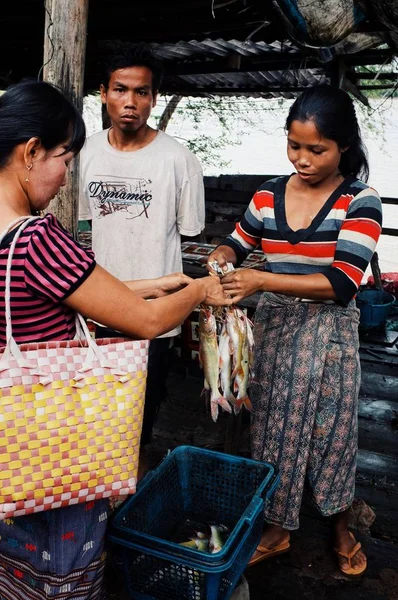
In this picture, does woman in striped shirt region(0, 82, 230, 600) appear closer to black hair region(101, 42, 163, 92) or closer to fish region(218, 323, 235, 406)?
fish region(218, 323, 235, 406)

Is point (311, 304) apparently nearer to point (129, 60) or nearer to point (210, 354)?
point (210, 354)

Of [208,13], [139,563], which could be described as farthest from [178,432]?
[208,13]

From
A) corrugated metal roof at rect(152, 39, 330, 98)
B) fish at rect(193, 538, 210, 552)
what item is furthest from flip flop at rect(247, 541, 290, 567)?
corrugated metal roof at rect(152, 39, 330, 98)

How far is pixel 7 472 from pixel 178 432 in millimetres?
3397

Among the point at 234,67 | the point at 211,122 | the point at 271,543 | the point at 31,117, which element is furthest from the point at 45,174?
the point at 211,122

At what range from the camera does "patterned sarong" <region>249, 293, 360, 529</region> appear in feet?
9.60

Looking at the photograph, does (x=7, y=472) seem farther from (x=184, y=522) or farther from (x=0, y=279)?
(x=184, y=522)

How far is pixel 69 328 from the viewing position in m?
1.92

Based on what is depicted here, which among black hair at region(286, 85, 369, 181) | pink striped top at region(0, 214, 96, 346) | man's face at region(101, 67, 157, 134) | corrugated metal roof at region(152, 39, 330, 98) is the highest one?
corrugated metal roof at region(152, 39, 330, 98)

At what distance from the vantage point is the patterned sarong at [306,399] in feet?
9.60

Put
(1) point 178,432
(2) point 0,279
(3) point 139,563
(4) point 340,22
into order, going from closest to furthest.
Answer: (2) point 0,279, (3) point 139,563, (4) point 340,22, (1) point 178,432

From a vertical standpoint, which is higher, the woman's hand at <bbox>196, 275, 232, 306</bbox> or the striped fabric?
the striped fabric

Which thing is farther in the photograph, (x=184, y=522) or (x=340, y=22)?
(x=340, y=22)

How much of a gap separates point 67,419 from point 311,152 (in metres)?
1.76
